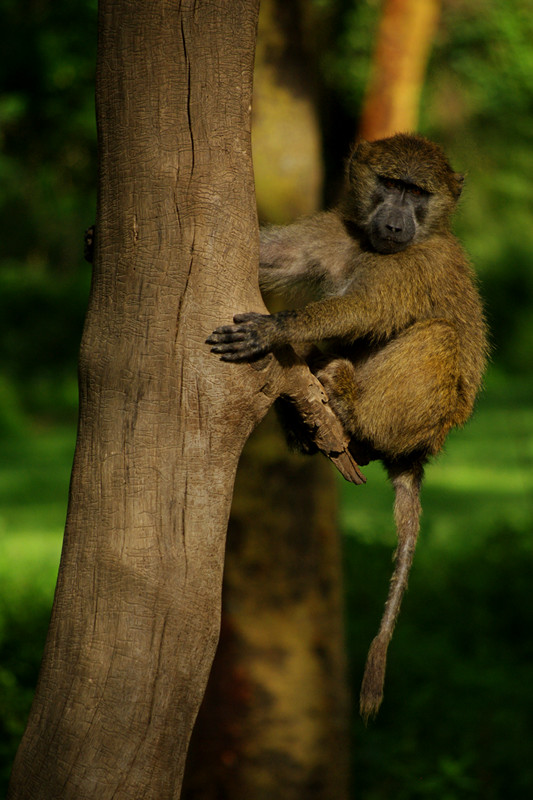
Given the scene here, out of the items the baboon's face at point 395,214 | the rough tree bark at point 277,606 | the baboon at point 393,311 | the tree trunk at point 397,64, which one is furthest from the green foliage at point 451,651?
the baboon's face at point 395,214

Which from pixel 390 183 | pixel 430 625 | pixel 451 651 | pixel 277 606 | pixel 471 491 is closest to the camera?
pixel 390 183

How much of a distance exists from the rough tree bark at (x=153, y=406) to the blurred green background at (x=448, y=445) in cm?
196

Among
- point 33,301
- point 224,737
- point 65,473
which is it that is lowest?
point 224,737

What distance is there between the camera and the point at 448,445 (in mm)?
14750

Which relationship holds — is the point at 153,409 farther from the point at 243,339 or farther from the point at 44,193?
the point at 44,193

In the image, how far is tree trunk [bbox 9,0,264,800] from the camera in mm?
2598

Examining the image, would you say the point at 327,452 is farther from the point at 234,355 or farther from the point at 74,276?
the point at 74,276

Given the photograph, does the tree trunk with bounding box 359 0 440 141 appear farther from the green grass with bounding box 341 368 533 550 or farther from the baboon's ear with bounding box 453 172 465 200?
the baboon's ear with bounding box 453 172 465 200

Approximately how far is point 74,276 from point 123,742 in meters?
16.1

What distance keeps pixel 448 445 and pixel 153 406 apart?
12.5 metres

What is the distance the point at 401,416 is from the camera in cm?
360

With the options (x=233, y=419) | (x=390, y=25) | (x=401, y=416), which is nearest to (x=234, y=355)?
(x=233, y=419)

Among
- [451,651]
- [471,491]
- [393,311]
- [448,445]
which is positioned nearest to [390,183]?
[393,311]

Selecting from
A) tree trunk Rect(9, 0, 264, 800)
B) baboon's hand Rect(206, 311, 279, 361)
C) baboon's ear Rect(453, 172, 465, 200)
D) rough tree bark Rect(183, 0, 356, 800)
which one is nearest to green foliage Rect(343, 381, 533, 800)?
rough tree bark Rect(183, 0, 356, 800)
